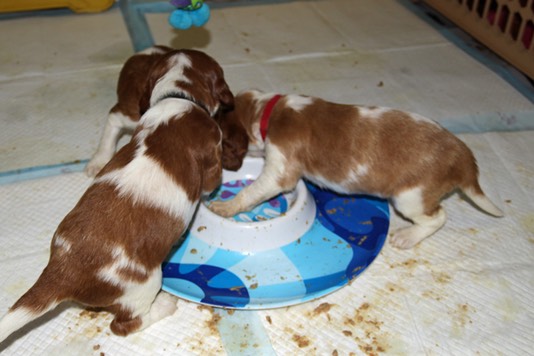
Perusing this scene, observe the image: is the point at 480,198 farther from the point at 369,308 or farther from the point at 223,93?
the point at 223,93

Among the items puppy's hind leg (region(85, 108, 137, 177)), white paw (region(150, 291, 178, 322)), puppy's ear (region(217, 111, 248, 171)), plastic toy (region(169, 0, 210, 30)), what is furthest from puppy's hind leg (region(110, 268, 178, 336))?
plastic toy (region(169, 0, 210, 30))

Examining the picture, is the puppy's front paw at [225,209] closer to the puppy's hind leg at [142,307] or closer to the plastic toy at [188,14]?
the puppy's hind leg at [142,307]

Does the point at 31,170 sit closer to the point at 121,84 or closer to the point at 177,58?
the point at 121,84

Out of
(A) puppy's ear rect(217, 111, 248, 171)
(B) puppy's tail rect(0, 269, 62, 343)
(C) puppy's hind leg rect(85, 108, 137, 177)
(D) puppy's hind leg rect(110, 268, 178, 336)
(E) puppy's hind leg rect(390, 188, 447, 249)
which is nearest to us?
(B) puppy's tail rect(0, 269, 62, 343)

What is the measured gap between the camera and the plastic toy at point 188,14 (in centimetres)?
283

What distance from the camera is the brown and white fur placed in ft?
6.48

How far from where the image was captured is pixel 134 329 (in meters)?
2.34

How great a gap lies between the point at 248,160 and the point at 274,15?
93.2 inches

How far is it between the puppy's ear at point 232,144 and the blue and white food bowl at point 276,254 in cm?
27

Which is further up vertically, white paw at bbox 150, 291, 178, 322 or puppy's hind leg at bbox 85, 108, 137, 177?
puppy's hind leg at bbox 85, 108, 137, 177

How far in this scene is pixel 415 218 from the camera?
2781mm

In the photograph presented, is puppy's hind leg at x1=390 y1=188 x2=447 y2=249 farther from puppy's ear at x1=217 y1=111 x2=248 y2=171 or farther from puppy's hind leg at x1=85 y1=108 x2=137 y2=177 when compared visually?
puppy's hind leg at x1=85 y1=108 x2=137 y2=177

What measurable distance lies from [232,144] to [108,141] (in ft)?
2.71

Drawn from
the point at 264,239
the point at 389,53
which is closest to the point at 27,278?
the point at 264,239
